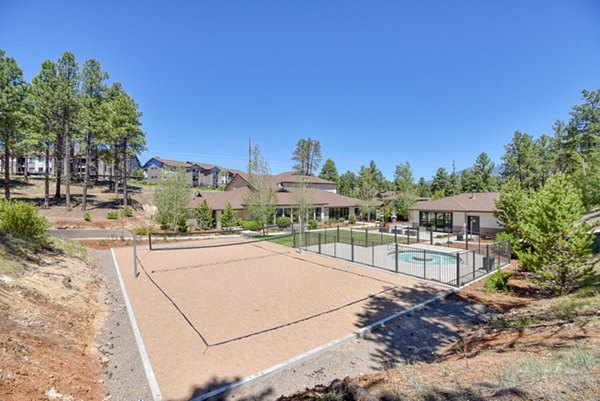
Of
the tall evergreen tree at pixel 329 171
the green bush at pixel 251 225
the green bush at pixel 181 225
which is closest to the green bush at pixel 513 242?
the green bush at pixel 251 225

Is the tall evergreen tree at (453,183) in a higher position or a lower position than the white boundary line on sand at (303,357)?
higher

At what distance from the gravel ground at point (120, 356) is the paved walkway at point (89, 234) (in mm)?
15978

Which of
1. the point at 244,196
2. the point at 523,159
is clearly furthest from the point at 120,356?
the point at 523,159

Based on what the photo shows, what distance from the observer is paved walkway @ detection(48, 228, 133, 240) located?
22703 millimetres

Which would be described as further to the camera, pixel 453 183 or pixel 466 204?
pixel 453 183

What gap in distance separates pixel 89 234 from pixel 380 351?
27245mm

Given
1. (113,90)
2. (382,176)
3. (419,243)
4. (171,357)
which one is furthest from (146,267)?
(382,176)

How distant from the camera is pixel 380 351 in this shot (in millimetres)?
6660

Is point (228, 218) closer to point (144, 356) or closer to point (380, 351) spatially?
point (144, 356)

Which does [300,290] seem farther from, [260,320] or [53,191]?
[53,191]

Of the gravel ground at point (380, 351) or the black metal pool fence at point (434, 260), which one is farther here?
the black metal pool fence at point (434, 260)

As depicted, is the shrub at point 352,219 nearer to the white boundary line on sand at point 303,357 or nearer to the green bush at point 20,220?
the white boundary line on sand at point 303,357

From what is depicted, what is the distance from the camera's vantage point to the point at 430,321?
27.6ft

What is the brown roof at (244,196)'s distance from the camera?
3316cm
